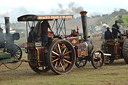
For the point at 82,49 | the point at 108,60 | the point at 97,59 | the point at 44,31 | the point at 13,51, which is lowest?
the point at 108,60

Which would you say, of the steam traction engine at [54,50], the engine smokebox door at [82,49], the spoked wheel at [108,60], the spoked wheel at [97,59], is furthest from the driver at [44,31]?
the spoked wheel at [108,60]

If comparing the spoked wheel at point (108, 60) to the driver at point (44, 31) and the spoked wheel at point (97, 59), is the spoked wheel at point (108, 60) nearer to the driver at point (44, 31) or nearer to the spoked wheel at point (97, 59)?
the spoked wheel at point (97, 59)

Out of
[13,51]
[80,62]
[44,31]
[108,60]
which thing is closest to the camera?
[44,31]

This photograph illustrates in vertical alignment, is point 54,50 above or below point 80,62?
above

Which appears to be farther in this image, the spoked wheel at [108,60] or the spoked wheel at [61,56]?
the spoked wheel at [108,60]

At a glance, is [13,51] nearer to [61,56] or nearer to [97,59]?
[97,59]

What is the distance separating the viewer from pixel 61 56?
772cm

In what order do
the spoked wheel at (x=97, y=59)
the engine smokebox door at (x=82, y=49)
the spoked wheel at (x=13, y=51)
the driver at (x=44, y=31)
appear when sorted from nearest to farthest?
the driver at (x=44, y=31)
the engine smokebox door at (x=82, y=49)
the spoked wheel at (x=97, y=59)
the spoked wheel at (x=13, y=51)

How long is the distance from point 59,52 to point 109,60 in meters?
3.39

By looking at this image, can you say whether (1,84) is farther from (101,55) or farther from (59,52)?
(101,55)

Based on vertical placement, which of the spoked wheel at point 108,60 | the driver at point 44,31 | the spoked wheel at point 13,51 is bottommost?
the spoked wheel at point 108,60

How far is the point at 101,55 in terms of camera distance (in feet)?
29.8

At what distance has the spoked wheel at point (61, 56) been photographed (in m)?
7.47

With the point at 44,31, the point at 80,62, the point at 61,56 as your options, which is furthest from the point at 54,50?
the point at 80,62
